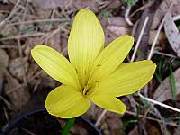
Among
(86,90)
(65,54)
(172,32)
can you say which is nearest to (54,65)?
(86,90)

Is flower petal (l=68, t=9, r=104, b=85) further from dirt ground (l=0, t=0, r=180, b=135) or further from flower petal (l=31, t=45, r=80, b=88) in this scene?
dirt ground (l=0, t=0, r=180, b=135)

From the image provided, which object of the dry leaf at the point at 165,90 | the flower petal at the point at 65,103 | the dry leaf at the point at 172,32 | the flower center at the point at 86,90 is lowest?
the dry leaf at the point at 165,90

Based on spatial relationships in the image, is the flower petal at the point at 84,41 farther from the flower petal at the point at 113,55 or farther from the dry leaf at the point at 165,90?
the dry leaf at the point at 165,90

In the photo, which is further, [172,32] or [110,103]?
[172,32]

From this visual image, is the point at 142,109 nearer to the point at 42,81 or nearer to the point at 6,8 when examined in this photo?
the point at 42,81

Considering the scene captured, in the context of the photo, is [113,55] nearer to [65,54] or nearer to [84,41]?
[84,41]

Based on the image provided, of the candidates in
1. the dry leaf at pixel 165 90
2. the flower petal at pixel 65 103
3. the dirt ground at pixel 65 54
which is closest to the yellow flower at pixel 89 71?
the flower petal at pixel 65 103

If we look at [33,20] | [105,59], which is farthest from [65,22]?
[105,59]
